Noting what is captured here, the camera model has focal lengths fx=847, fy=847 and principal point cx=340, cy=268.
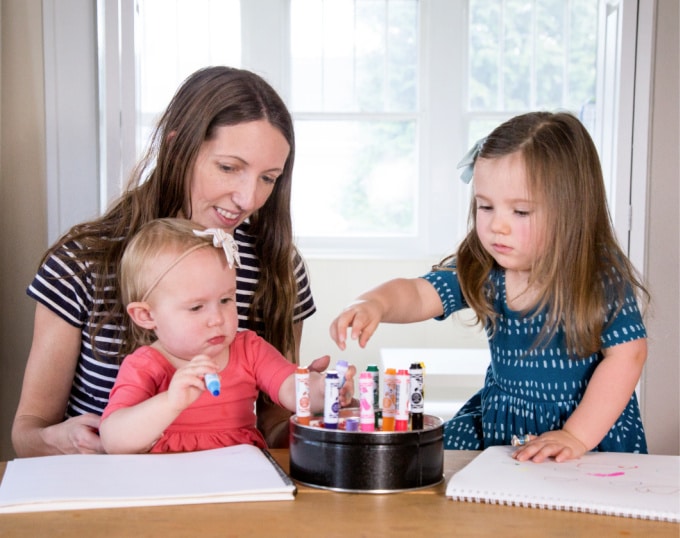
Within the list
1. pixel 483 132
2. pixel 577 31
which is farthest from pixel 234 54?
pixel 577 31

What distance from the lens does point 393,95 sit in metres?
4.93

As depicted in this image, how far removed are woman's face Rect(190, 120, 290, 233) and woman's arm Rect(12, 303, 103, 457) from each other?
380 mm

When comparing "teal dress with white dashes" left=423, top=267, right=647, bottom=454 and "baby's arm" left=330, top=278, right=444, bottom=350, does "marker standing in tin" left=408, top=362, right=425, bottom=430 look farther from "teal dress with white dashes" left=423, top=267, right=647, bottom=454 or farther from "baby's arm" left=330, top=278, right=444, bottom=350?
"teal dress with white dashes" left=423, top=267, right=647, bottom=454

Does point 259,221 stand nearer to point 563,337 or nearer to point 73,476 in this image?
point 563,337

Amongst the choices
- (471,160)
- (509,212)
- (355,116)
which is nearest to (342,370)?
(509,212)

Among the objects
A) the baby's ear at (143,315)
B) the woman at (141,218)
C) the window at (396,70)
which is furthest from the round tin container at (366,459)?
the window at (396,70)

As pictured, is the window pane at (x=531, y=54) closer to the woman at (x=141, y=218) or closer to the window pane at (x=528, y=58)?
the window pane at (x=528, y=58)

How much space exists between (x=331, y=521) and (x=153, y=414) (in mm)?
379

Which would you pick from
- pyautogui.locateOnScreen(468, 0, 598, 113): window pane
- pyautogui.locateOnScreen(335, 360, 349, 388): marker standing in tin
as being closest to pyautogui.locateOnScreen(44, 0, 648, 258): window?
pyautogui.locateOnScreen(468, 0, 598, 113): window pane

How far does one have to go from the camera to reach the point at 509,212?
5.16 feet

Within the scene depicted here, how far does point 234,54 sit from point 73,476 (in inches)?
158

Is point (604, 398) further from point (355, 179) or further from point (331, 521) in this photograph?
point (355, 179)

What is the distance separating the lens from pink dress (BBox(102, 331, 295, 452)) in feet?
4.64

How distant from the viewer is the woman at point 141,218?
5.43 ft
